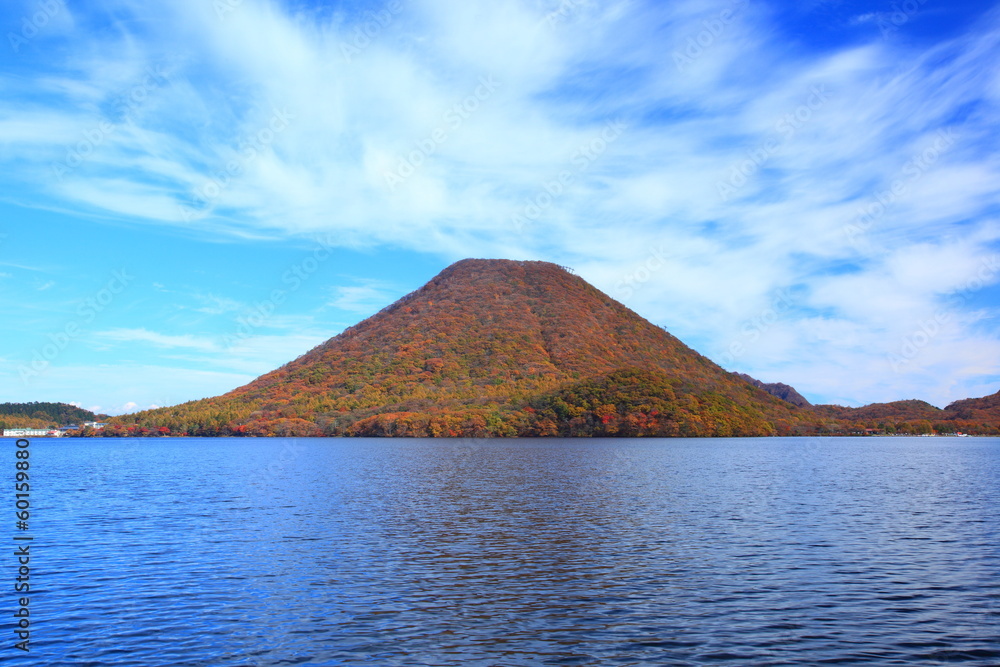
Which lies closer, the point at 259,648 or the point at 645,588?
the point at 259,648

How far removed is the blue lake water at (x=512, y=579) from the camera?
21531 millimetres

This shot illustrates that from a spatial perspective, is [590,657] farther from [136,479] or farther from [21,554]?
[136,479]

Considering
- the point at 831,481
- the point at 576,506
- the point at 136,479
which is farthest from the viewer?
the point at 136,479

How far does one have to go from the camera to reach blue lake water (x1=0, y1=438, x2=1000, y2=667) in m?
21.5

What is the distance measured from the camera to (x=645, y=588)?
93.4 ft

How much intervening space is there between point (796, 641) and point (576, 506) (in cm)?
3223

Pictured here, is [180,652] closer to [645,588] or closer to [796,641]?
[645,588]

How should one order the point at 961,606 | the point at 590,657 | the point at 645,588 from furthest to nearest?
the point at 645,588
the point at 961,606
the point at 590,657

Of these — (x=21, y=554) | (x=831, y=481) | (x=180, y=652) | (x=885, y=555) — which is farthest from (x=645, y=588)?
(x=831, y=481)

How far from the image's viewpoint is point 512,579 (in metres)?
30.1

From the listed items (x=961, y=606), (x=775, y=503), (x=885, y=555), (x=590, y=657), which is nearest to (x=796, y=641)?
(x=590, y=657)

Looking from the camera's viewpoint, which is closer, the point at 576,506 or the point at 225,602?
the point at 225,602

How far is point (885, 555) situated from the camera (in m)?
35.0

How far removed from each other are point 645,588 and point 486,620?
8.06 metres
